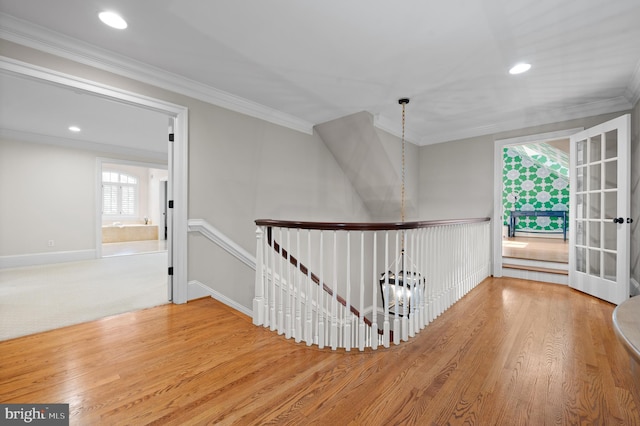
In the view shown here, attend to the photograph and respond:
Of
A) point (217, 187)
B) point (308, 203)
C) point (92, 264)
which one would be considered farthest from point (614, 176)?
point (92, 264)

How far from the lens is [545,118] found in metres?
3.84

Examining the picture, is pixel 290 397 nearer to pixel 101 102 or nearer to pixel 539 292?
pixel 539 292

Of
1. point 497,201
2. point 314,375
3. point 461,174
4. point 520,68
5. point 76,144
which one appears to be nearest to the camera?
point 314,375

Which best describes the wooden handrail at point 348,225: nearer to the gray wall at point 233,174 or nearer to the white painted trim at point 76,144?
the gray wall at point 233,174

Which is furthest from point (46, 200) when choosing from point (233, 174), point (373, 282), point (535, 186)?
point (535, 186)

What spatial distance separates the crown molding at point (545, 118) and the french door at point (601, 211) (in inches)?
14.2

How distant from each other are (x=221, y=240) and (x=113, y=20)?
6.75 feet

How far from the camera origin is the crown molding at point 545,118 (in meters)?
3.35

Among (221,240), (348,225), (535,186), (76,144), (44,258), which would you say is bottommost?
(44,258)

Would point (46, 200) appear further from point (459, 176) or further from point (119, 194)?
point (459, 176)

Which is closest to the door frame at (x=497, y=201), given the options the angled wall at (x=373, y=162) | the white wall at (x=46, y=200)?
the angled wall at (x=373, y=162)

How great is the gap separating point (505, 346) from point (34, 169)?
6.95 m

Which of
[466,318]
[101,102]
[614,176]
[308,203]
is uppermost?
[101,102]

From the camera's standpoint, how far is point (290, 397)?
1.48 metres
